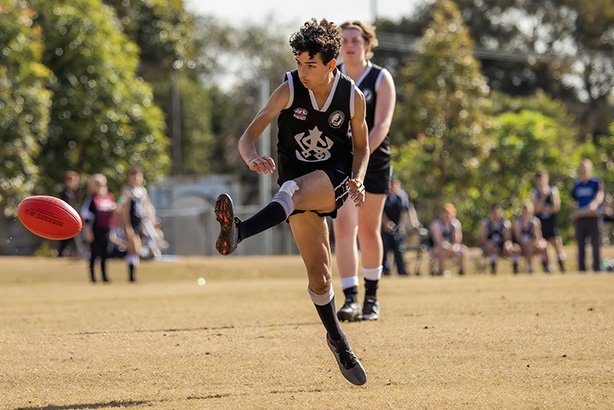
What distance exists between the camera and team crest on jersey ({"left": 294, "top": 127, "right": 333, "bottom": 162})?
769 centimetres

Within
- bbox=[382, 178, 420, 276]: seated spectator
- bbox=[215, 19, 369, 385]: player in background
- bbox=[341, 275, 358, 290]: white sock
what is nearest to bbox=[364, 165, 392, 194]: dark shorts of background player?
bbox=[341, 275, 358, 290]: white sock

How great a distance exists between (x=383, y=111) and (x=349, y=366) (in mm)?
3857

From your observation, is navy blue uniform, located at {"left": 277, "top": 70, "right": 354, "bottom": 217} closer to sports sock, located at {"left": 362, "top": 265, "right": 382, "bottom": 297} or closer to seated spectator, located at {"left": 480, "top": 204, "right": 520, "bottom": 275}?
sports sock, located at {"left": 362, "top": 265, "right": 382, "bottom": 297}

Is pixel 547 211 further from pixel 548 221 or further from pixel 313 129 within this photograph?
pixel 313 129

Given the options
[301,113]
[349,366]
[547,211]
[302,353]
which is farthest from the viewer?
[547,211]

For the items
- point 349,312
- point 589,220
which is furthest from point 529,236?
point 349,312

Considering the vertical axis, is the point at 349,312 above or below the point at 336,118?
below

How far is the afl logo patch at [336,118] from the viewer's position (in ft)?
25.1

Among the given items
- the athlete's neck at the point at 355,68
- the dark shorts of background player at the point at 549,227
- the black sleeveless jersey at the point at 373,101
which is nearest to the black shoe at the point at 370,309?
the black sleeveless jersey at the point at 373,101

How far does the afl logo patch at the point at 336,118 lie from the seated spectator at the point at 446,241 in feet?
60.9

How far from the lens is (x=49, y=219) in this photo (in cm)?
933

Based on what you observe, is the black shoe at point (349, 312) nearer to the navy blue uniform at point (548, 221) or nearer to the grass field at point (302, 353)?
the grass field at point (302, 353)

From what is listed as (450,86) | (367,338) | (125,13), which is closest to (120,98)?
(125,13)

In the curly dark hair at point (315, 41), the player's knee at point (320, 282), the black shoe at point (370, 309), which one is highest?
the curly dark hair at point (315, 41)
